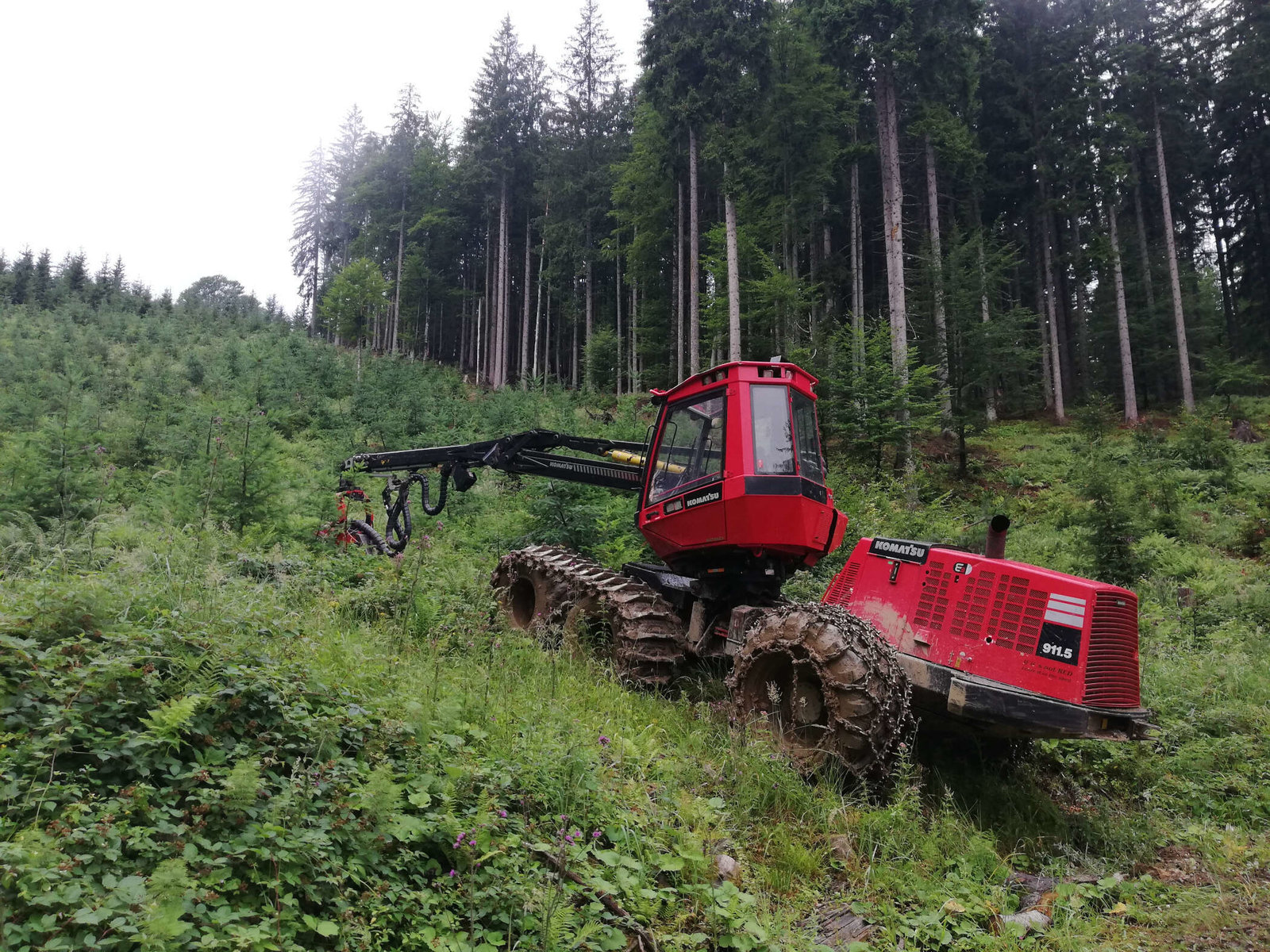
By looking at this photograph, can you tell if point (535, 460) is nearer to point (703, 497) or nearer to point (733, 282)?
point (703, 497)

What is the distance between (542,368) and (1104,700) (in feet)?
134

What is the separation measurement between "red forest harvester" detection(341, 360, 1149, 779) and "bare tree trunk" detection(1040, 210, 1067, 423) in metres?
24.9

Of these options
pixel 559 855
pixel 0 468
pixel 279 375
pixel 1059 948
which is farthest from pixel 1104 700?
pixel 279 375

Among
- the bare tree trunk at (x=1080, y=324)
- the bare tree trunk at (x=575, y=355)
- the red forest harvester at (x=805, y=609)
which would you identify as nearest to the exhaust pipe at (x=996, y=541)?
the red forest harvester at (x=805, y=609)

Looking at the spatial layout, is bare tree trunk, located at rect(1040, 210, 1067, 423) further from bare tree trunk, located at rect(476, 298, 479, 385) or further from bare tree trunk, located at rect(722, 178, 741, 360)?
bare tree trunk, located at rect(476, 298, 479, 385)

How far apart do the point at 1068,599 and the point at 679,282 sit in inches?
1089

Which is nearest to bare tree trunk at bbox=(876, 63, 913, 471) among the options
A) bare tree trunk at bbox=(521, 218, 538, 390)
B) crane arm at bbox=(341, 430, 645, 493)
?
crane arm at bbox=(341, 430, 645, 493)

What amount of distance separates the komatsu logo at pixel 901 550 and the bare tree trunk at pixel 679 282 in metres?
21.9

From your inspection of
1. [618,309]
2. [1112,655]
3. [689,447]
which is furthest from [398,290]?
[1112,655]

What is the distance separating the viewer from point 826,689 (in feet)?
16.1

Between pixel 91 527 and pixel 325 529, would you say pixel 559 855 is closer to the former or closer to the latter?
pixel 91 527

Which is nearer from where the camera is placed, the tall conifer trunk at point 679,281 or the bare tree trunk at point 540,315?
the tall conifer trunk at point 679,281

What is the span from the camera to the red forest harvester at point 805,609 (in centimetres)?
474

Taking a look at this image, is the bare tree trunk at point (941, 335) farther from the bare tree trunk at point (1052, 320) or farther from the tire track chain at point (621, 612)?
the tire track chain at point (621, 612)
